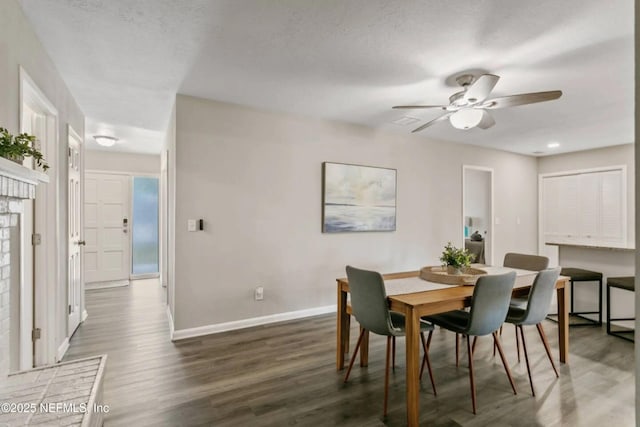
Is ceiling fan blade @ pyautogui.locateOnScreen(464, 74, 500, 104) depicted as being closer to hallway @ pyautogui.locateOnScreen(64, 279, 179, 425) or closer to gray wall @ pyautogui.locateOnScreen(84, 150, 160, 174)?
hallway @ pyautogui.locateOnScreen(64, 279, 179, 425)

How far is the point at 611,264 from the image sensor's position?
3.90 m

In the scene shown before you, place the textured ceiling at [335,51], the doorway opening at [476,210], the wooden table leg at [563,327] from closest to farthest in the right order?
the textured ceiling at [335,51], the wooden table leg at [563,327], the doorway opening at [476,210]

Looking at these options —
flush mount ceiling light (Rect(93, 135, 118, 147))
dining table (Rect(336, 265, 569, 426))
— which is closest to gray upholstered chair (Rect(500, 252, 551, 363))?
dining table (Rect(336, 265, 569, 426))

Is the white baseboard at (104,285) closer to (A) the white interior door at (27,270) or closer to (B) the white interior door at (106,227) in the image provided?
(B) the white interior door at (106,227)

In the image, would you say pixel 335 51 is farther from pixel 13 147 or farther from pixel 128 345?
pixel 128 345

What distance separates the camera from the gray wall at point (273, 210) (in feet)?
11.0

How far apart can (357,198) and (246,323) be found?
208 centimetres

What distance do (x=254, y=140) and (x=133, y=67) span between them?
1337 mm

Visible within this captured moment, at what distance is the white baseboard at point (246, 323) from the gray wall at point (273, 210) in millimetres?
57

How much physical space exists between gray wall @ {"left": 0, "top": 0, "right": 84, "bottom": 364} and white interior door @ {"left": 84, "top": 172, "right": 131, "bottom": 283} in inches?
93.8

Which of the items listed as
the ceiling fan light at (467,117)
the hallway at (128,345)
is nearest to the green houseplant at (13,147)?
the hallway at (128,345)

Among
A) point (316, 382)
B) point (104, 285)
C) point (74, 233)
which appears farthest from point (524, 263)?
point (104, 285)

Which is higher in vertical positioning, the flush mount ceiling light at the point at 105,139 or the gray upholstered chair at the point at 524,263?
the flush mount ceiling light at the point at 105,139

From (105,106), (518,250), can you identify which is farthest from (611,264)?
(105,106)
